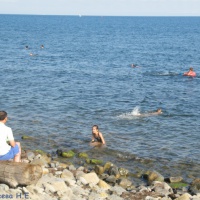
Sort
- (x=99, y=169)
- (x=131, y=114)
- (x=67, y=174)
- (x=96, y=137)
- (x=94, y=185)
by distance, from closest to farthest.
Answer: (x=94, y=185), (x=67, y=174), (x=99, y=169), (x=96, y=137), (x=131, y=114)

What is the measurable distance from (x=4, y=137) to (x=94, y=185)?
4.35 m

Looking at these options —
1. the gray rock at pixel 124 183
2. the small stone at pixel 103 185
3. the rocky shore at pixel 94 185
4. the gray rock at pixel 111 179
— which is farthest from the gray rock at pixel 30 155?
the gray rock at pixel 124 183

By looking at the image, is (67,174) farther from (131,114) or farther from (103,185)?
(131,114)

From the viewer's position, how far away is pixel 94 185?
14758 mm

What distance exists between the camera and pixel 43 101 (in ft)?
103

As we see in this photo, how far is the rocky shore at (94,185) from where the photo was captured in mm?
12303

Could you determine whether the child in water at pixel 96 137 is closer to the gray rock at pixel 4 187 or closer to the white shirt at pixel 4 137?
the white shirt at pixel 4 137

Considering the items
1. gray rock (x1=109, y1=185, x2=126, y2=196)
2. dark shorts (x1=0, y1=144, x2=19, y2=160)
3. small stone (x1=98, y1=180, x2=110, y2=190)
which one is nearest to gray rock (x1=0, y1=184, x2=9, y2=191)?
dark shorts (x1=0, y1=144, x2=19, y2=160)

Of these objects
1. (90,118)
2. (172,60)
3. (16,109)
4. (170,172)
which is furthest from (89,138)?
(172,60)

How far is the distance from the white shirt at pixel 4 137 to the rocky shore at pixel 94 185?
1017 mm

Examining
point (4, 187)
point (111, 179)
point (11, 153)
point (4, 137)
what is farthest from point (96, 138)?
point (4, 187)

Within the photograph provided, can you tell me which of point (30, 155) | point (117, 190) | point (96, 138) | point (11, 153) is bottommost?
point (117, 190)

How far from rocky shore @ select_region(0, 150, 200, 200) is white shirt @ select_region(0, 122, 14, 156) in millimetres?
1017

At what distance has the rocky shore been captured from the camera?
12.3m
